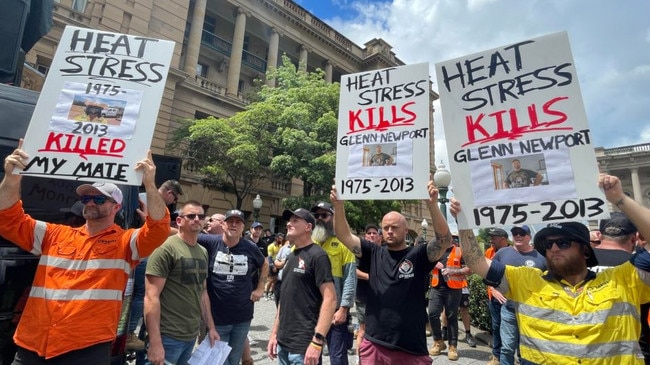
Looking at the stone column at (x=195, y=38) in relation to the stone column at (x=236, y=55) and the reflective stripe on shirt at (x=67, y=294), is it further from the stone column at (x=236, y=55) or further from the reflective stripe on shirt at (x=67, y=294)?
the reflective stripe on shirt at (x=67, y=294)

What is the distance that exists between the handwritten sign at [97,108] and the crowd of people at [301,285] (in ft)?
0.45

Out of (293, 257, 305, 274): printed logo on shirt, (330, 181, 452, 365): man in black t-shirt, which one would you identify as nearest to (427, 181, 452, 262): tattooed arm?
(330, 181, 452, 365): man in black t-shirt

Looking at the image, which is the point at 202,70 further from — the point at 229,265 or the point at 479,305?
the point at 229,265

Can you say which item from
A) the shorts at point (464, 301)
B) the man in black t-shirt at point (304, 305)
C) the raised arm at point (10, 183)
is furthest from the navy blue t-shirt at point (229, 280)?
the shorts at point (464, 301)

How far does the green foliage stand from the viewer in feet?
25.0

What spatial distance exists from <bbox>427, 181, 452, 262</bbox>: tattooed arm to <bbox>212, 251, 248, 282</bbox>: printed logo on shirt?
213 centimetres

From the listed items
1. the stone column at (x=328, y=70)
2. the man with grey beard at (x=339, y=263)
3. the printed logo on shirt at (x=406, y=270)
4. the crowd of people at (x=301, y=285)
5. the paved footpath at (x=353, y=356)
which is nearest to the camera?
the crowd of people at (x=301, y=285)

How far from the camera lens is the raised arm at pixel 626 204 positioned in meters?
1.99

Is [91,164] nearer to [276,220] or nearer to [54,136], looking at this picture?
[54,136]

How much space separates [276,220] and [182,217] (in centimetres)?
1997

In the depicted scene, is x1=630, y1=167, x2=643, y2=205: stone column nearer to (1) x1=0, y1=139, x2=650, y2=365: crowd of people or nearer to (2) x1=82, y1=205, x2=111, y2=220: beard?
(1) x1=0, y1=139, x2=650, y2=365: crowd of people

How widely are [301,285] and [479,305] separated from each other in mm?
6246

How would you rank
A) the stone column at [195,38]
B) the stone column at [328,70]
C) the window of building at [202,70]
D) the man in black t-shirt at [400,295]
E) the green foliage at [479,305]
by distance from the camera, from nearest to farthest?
the man in black t-shirt at [400,295], the green foliage at [479,305], the stone column at [195,38], the window of building at [202,70], the stone column at [328,70]

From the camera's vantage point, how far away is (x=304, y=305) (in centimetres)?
318
